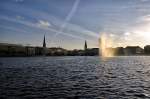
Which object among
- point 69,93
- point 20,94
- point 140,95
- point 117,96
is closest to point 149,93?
point 140,95

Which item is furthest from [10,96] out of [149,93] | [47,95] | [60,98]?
[149,93]

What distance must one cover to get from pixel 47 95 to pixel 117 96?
28.2ft

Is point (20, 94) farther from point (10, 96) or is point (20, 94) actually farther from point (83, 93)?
point (83, 93)

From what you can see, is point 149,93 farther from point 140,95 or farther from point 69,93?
point 69,93

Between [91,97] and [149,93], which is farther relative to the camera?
[149,93]

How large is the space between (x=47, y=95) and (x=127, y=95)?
9952mm

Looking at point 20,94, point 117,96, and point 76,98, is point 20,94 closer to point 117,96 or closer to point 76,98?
point 76,98

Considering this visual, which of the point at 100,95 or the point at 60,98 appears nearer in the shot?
the point at 60,98

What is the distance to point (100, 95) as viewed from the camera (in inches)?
952

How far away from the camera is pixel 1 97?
22.9 meters

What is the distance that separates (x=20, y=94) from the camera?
2442 cm

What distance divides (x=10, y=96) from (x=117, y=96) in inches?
510

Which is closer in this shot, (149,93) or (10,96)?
(10,96)

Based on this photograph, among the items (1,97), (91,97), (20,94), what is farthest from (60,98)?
(1,97)
